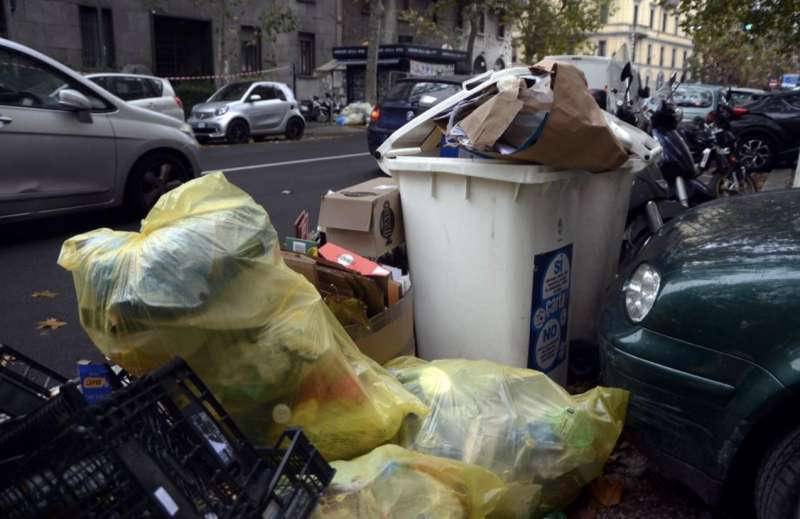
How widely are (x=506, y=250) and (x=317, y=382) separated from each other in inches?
44.6

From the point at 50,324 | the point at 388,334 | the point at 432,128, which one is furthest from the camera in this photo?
the point at 50,324

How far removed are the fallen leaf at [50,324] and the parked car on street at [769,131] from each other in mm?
12921

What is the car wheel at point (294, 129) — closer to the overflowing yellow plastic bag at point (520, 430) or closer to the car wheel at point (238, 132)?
the car wheel at point (238, 132)

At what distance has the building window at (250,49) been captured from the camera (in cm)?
2656

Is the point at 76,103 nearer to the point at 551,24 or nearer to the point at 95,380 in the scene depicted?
the point at 95,380

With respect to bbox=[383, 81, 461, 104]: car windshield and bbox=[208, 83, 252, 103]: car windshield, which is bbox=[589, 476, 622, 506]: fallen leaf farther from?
bbox=[208, 83, 252, 103]: car windshield

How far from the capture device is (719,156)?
7.65m

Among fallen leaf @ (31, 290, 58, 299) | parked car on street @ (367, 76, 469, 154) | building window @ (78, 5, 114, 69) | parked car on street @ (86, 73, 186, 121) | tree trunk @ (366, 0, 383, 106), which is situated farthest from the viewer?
tree trunk @ (366, 0, 383, 106)

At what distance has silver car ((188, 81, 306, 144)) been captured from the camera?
652 inches

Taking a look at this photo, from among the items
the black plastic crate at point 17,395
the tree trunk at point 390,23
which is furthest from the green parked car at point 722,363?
the tree trunk at point 390,23

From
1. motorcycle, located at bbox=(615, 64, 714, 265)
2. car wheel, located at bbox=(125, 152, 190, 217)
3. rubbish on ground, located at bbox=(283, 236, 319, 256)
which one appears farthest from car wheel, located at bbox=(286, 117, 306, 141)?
rubbish on ground, located at bbox=(283, 236, 319, 256)

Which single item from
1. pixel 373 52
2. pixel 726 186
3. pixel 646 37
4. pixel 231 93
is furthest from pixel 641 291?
pixel 646 37

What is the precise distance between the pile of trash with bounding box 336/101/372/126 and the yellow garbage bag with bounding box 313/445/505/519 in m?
22.5

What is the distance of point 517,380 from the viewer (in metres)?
2.67
